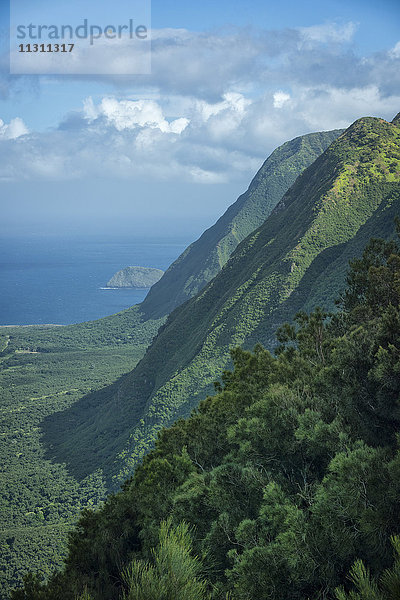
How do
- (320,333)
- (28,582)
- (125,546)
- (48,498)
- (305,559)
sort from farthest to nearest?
1. (48,498)
2. (320,333)
3. (125,546)
4. (28,582)
5. (305,559)

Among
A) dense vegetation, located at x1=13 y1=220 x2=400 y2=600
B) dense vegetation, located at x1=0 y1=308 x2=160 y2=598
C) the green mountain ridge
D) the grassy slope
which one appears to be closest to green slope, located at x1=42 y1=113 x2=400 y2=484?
the grassy slope

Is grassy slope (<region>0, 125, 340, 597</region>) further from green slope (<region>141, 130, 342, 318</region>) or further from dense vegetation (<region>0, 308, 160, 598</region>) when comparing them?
green slope (<region>141, 130, 342, 318</region>)

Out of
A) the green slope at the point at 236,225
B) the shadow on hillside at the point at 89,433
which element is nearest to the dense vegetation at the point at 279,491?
the shadow on hillside at the point at 89,433

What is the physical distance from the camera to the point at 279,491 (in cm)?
1226

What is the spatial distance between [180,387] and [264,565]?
41565 millimetres

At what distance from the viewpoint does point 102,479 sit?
4869 centimetres

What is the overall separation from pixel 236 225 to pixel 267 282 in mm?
68970

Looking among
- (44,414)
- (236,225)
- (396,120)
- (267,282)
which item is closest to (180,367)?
(267,282)

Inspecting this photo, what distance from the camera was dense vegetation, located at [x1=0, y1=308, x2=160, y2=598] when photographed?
39.0 metres

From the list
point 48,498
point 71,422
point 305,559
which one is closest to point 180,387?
point 48,498

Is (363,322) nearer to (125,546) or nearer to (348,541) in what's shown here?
(348,541)

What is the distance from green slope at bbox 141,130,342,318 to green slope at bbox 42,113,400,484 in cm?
4365

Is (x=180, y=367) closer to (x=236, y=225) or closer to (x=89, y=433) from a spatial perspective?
(x=89, y=433)

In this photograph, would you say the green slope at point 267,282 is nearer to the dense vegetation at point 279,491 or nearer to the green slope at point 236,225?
the dense vegetation at point 279,491
